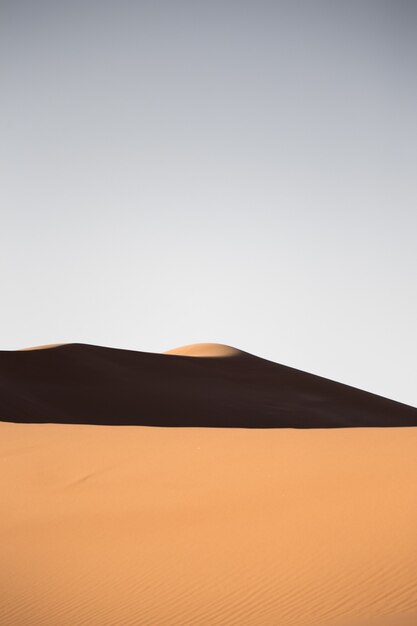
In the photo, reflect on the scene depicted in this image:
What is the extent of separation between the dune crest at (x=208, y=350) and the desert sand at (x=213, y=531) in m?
27.4

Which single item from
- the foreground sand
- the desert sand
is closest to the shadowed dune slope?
the desert sand

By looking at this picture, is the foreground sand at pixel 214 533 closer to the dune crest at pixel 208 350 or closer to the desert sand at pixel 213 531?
the desert sand at pixel 213 531

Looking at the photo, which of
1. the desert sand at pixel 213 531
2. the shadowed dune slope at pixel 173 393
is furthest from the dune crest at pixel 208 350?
the desert sand at pixel 213 531

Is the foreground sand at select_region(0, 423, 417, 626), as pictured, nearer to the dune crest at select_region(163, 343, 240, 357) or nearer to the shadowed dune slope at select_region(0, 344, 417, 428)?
the shadowed dune slope at select_region(0, 344, 417, 428)

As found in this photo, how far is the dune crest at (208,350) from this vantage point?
38969 mm

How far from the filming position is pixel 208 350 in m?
41.0

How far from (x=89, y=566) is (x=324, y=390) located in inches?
1081

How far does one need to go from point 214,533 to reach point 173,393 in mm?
19858

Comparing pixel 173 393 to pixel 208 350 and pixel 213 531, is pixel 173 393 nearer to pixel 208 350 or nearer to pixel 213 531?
pixel 208 350

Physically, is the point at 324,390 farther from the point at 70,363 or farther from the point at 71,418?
the point at 71,418

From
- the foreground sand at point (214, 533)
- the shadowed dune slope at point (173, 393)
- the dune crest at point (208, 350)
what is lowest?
the foreground sand at point (214, 533)

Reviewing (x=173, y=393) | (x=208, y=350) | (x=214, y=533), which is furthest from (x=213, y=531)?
(x=208, y=350)

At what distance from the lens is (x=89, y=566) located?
20.8ft

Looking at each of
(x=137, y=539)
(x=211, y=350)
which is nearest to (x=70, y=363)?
(x=211, y=350)
